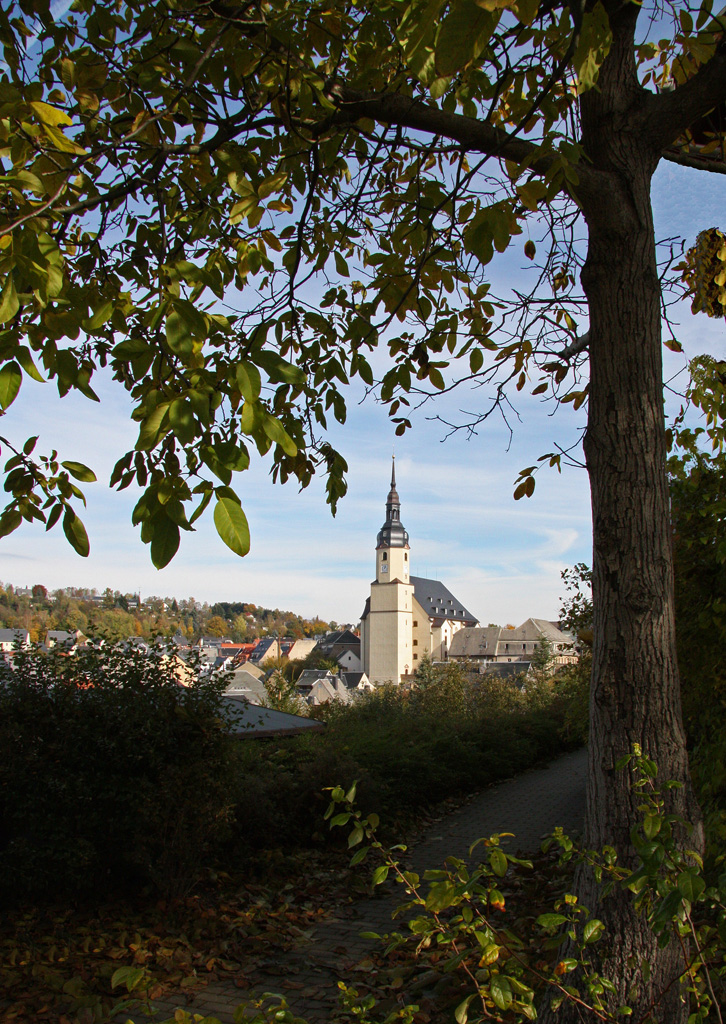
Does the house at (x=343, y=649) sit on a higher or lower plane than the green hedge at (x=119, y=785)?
lower

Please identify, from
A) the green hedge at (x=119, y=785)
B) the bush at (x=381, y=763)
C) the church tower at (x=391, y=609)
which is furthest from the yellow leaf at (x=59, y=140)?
the church tower at (x=391, y=609)

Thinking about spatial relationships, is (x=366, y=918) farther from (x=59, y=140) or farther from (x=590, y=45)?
(x=590, y=45)

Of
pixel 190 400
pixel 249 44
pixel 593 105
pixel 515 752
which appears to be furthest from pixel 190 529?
pixel 515 752

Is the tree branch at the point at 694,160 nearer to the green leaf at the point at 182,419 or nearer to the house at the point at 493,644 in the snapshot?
the green leaf at the point at 182,419

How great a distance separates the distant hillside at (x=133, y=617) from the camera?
7.44 m

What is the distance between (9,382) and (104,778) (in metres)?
4.10

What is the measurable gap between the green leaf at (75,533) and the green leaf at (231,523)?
2.83 feet

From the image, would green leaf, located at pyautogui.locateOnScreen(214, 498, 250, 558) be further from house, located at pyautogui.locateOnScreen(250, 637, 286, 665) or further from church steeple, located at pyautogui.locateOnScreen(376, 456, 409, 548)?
house, located at pyautogui.locateOnScreen(250, 637, 286, 665)

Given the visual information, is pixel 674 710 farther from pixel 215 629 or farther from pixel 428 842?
pixel 215 629

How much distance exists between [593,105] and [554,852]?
6.64m

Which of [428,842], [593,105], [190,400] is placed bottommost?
[428,842]

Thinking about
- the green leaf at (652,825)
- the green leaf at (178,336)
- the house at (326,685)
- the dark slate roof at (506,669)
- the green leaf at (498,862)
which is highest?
the green leaf at (178,336)

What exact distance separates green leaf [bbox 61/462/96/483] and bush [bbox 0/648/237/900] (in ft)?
11.8

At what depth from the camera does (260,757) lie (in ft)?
25.2
